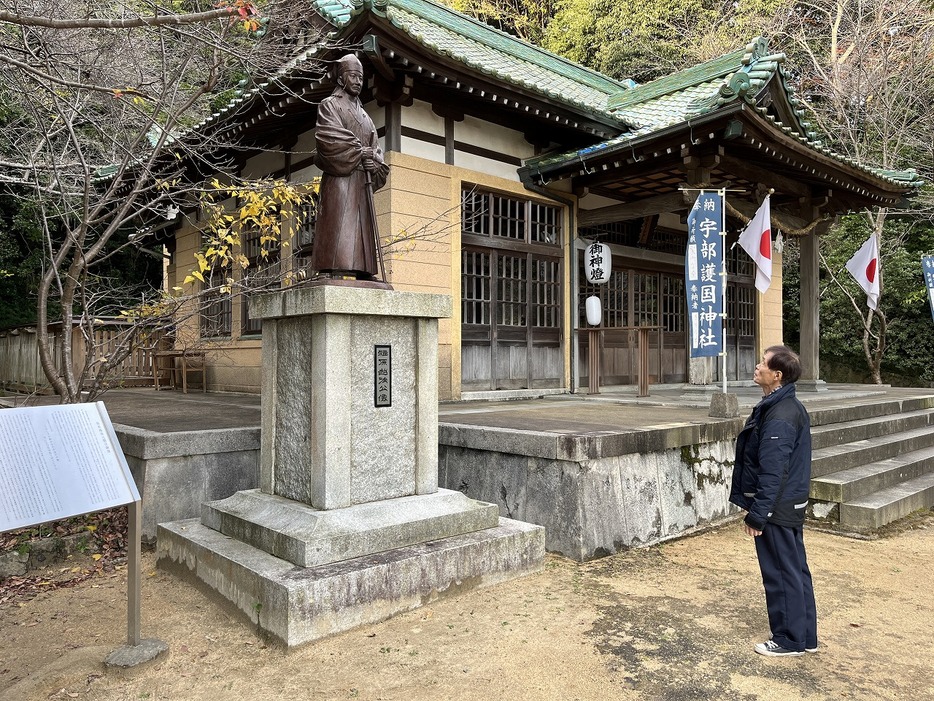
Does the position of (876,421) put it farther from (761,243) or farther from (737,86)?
(737,86)

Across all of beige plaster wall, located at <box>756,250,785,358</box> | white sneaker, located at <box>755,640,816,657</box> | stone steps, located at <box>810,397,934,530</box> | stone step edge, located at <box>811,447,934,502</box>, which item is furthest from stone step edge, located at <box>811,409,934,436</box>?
white sneaker, located at <box>755,640,816,657</box>

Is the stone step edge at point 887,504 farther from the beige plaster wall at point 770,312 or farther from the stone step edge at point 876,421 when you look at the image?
the beige plaster wall at point 770,312

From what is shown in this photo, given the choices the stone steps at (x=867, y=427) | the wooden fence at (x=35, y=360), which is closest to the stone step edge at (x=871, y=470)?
the stone steps at (x=867, y=427)

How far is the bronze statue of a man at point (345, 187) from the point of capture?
4211 millimetres

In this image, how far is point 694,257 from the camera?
7484mm

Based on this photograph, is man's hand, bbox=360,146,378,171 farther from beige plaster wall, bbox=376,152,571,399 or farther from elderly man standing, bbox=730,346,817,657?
beige plaster wall, bbox=376,152,571,399

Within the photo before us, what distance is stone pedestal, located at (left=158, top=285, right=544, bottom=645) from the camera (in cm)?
361

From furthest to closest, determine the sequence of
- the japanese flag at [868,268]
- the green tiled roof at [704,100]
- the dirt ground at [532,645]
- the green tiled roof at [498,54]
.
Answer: the japanese flag at [868,268] < the green tiled roof at [498,54] < the green tiled roof at [704,100] < the dirt ground at [532,645]

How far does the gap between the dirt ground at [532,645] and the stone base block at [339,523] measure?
0.43 meters

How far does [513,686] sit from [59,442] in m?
2.41

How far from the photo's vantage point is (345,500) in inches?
156

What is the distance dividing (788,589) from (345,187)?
3496 millimetres

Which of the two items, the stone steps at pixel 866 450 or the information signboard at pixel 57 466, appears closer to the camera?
the information signboard at pixel 57 466

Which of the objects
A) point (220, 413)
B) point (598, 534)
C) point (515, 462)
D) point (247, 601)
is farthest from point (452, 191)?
point (247, 601)
